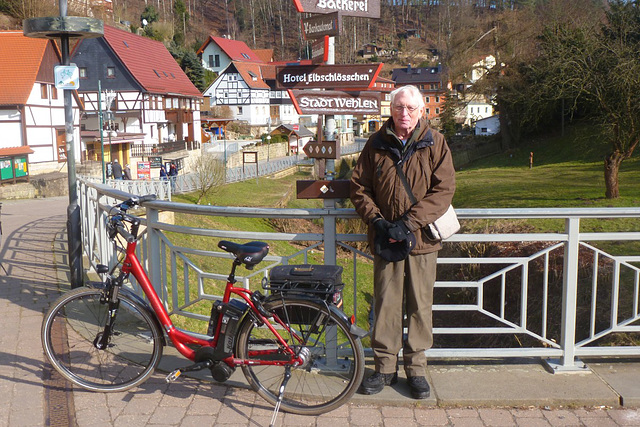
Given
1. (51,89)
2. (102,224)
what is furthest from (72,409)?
(51,89)

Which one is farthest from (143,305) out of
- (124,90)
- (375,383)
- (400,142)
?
(124,90)

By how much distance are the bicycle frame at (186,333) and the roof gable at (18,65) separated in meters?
32.3

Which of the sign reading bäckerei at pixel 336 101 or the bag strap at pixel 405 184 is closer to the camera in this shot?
the bag strap at pixel 405 184

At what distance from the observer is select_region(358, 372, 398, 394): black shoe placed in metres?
4.13

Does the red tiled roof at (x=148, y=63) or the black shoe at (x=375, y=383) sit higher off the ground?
the red tiled roof at (x=148, y=63)

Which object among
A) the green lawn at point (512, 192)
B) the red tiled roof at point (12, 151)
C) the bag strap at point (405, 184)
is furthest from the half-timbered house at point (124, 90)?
the bag strap at point (405, 184)

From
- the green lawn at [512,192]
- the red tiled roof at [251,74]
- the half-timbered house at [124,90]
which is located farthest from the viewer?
the red tiled roof at [251,74]

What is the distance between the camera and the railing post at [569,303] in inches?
171

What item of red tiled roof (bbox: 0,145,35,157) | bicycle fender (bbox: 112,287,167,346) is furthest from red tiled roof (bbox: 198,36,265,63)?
bicycle fender (bbox: 112,287,167,346)

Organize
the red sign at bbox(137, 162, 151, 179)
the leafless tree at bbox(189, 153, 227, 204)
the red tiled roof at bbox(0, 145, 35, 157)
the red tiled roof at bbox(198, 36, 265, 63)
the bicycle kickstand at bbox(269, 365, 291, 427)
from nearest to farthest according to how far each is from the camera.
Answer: the bicycle kickstand at bbox(269, 365, 291, 427) < the red tiled roof at bbox(0, 145, 35, 157) < the leafless tree at bbox(189, 153, 227, 204) < the red sign at bbox(137, 162, 151, 179) < the red tiled roof at bbox(198, 36, 265, 63)

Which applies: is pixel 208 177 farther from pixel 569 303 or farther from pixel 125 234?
pixel 569 303

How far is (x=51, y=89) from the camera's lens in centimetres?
3638

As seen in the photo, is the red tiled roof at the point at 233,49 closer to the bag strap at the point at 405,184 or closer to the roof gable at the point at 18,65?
the roof gable at the point at 18,65

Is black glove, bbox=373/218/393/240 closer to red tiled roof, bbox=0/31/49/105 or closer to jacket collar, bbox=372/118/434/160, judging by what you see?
jacket collar, bbox=372/118/434/160
